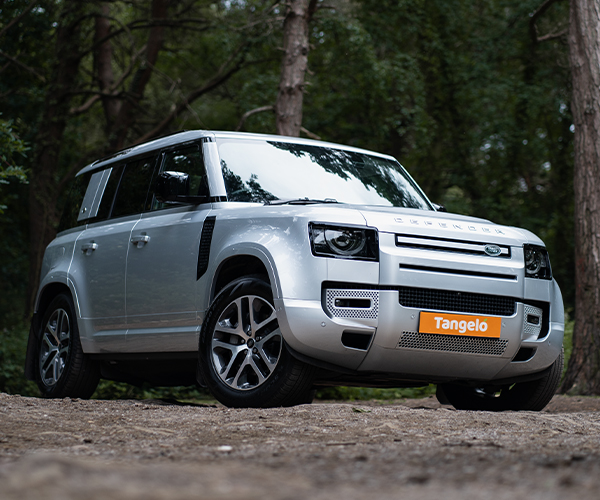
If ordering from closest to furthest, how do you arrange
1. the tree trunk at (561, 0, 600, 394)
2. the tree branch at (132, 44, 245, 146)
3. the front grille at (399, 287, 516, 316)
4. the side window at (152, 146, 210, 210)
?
the front grille at (399, 287, 516, 316) < the side window at (152, 146, 210, 210) < the tree trunk at (561, 0, 600, 394) < the tree branch at (132, 44, 245, 146)

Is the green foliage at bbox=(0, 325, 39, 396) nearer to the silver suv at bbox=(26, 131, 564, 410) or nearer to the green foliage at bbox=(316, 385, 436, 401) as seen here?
the green foliage at bbox=(316, 385, 436, 401)

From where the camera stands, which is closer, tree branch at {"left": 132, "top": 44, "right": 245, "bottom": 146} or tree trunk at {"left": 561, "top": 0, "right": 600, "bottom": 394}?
tree trunk at {"left": 561, "top": 0, "right": 600, "bottom": 394}

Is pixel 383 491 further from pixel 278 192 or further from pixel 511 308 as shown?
pixel 278 192

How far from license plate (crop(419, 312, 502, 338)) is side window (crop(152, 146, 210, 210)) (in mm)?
1932

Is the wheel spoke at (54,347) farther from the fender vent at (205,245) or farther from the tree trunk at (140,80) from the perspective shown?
the tree trunk at (140,80)

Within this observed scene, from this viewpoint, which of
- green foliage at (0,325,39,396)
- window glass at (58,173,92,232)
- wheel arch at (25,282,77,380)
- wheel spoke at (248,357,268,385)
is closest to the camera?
wheel spoke at (248,357,268,385)

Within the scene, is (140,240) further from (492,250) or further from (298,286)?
(492,250)

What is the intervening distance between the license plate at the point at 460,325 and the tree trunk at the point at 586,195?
14.1 feet

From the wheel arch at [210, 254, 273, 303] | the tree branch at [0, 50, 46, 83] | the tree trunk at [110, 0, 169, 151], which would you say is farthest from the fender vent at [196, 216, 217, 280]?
the tree trunk at [110, 0, 169, 151]

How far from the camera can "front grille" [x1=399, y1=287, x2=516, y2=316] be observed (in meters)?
4.89

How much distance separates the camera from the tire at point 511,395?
5.77 meters

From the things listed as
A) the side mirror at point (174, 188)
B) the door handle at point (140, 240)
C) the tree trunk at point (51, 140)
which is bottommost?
the door handle at point (140, 240)

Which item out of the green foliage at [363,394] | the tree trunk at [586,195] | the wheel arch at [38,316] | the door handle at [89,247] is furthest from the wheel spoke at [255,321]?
the green foliage at [363,394]

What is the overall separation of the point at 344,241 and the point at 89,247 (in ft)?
9.93
